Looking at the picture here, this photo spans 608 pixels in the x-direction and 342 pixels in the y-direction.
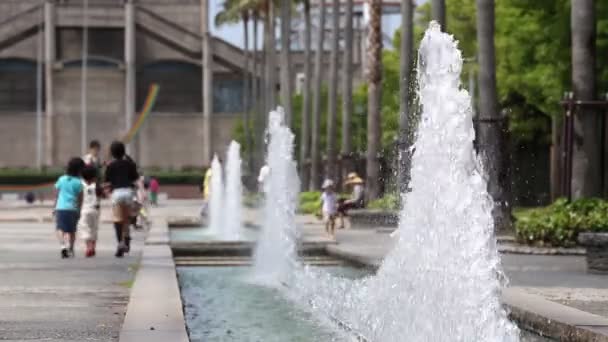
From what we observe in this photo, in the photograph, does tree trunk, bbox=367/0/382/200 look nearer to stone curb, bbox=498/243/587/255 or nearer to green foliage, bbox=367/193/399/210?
green foliage, bbox=367/193/399/210

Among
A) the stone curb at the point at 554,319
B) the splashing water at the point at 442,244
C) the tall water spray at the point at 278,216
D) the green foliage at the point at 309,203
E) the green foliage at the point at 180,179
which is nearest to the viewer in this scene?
the splashing water at the point at 442,244

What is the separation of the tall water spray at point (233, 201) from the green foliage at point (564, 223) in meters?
10.0

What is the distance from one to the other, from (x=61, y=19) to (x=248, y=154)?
22202 millimetres

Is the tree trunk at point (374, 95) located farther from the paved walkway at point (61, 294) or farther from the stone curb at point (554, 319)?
the stone curb at point (554, 319)

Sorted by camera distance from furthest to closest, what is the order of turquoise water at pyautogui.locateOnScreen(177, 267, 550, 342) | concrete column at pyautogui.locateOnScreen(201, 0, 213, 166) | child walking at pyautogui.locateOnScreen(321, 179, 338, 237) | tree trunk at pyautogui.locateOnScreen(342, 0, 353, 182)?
1. concrete column at pyautogui.locateOnScreen(201, 0, 213, 166)
2. tree trunk at pyautogui.locateOnScreen(342, 0, 353, 182)
3. child walking at pyautogui.locateOnScreen(321, 179, 338, 237)
4. turquoise water at pyautogui.locateOnScreen(177, 267, 550, 342)

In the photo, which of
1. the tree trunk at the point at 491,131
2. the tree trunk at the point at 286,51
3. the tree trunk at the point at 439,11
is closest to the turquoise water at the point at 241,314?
the tree trunk at the point at 491,131

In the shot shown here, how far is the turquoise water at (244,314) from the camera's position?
12.5 m

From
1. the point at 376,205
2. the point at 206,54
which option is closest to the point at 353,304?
the point at 376,205

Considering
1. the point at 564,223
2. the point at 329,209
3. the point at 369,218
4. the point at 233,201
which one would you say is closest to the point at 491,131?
the point at 329,209

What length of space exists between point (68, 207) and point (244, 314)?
775 cm

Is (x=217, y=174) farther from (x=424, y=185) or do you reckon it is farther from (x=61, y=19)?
(x=61, y=19)

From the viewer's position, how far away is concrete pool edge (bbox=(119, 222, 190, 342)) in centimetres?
1038

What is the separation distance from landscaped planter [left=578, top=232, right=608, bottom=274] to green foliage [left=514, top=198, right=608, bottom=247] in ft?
11.6

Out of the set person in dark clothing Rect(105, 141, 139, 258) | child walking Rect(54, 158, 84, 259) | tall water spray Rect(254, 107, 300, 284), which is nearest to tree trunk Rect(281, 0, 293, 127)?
tall water spray Rect(254, 107, 300, 284)
